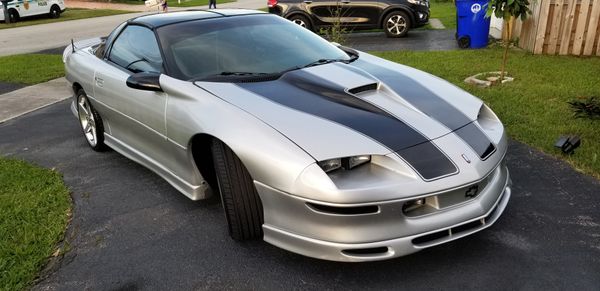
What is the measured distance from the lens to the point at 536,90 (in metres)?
6.33

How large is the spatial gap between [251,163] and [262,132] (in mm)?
183

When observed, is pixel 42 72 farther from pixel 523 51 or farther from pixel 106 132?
pixel 523 51

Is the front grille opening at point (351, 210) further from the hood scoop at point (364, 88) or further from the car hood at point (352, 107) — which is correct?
the hood scoop at point (364, 88)

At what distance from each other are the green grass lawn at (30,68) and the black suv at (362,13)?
548 cm

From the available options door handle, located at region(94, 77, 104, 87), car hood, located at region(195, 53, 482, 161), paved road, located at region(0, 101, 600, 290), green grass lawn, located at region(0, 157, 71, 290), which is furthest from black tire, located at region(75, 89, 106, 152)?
car hood, located at region(195, 53, 482, 161)

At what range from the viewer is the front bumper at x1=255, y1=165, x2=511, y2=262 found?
2.49 metres

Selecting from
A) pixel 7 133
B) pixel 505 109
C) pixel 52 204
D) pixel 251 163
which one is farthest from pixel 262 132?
pixel 7 133

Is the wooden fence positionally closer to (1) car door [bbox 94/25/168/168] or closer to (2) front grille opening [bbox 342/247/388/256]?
(1) car door [bbox 94/25/168/168]

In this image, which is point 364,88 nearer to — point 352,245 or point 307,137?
point 307,137

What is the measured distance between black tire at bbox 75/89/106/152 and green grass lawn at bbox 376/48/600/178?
3.99 m

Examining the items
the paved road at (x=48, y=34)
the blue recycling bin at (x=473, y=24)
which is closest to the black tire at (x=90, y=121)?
the blue recycling bin at (x=473, y=24)

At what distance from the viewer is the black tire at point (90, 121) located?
471cm

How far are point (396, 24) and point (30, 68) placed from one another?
8269 millimetres

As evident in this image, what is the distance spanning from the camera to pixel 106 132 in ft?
15.0
